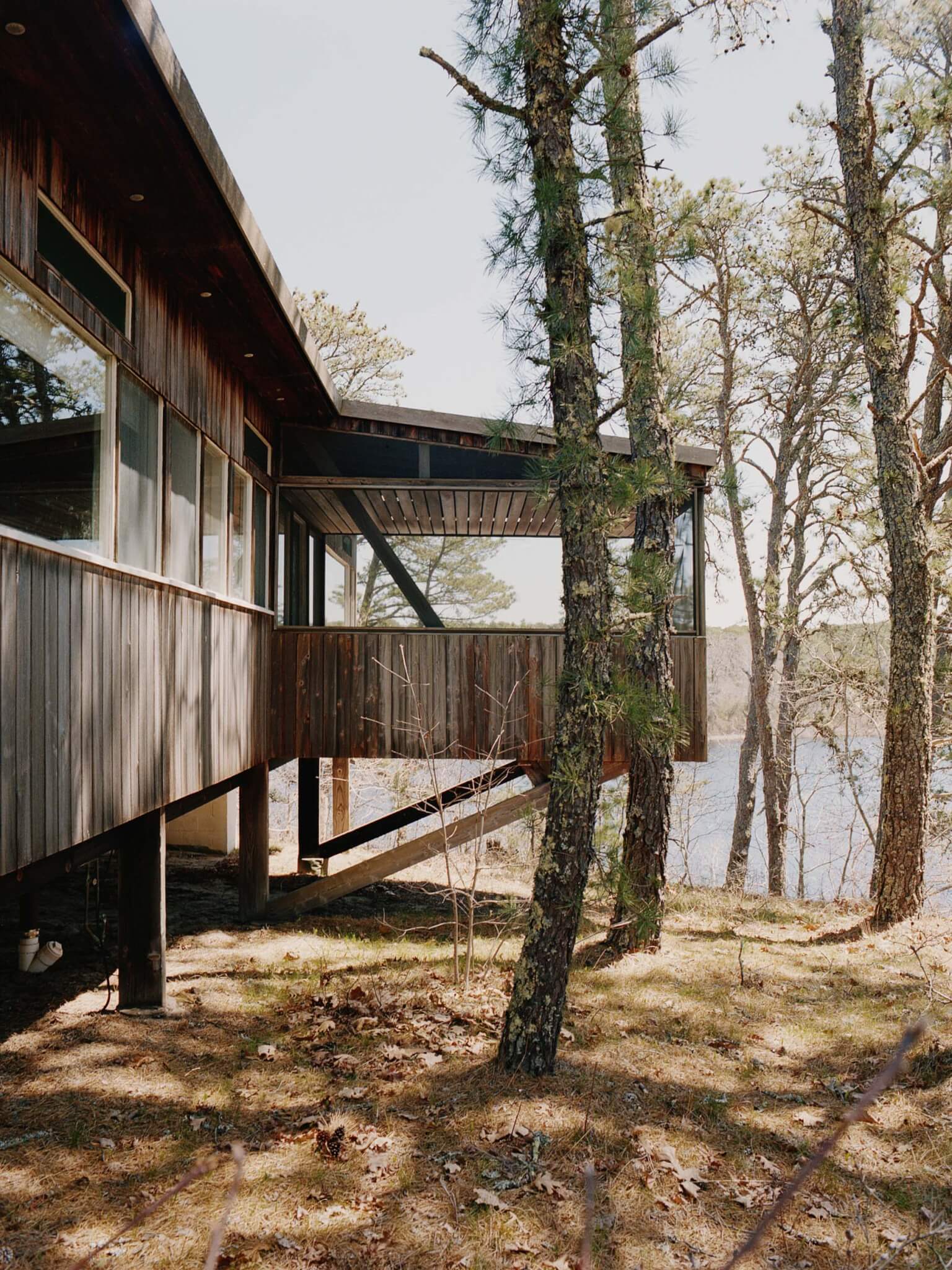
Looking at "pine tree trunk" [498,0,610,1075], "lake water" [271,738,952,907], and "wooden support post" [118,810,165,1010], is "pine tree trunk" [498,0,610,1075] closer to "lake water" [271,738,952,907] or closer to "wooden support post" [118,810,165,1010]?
"wooden support post" [118,810,165,1010]

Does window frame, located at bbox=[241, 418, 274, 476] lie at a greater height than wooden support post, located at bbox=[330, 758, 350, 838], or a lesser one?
greater

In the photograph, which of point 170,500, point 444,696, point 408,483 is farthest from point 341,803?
point 170,500

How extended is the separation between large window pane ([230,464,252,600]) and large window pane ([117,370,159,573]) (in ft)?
5.34

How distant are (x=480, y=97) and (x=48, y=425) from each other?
8.90ft

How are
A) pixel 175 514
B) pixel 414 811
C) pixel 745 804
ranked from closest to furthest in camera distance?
pixel 175 514, pixel 414 811, pixel 745 804

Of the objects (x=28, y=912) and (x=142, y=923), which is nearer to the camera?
(x=142, y=923)

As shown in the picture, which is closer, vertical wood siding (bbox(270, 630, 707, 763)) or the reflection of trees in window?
vertical wood siding (bbox(270, 630, 707, 763))

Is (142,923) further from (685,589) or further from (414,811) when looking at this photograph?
(685,589)

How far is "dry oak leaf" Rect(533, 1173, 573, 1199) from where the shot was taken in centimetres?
347

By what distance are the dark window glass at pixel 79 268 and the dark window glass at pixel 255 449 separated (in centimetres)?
247

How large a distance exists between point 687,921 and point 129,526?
20.5ft

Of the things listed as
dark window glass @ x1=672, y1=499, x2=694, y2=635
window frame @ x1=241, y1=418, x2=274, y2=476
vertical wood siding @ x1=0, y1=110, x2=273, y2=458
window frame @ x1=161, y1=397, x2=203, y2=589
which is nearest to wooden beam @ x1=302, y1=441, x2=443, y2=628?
window frame @ x1=241, y1=418, x2=274, y2=476

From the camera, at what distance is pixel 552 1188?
3.50m

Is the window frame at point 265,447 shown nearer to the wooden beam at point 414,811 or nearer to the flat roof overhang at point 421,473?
the flat roof overhang at point 421,473
